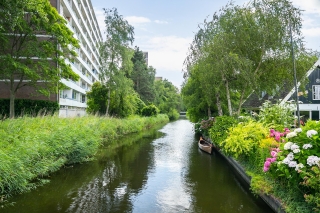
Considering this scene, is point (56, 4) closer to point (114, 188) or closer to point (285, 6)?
point (285, 6)

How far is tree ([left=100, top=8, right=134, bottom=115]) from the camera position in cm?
2882

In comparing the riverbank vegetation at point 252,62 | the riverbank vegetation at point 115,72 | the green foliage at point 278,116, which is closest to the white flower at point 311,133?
the riverbank vegetation at point 252,62

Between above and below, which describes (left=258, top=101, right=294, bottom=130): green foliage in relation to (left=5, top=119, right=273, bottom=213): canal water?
above

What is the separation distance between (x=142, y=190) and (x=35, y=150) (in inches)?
152

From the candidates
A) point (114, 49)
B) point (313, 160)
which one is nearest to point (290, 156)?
point (313, 160)

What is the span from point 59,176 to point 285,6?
15.7 m

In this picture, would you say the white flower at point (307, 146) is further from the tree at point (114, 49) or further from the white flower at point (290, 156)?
the tree at point (114, 49)

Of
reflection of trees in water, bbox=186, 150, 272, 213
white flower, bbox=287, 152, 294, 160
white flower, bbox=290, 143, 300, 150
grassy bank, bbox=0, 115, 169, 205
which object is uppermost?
white flower, bbox=290, 143, 300, 150

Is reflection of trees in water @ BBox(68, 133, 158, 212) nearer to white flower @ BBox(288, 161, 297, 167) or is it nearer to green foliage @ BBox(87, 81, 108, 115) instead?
white flower @ BBox(288, 161, 297, 167)

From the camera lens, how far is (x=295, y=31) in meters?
16.0

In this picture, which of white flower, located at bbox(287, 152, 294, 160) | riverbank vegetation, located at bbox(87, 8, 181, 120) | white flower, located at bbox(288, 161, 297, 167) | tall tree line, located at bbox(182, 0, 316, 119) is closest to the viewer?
white flower, located at bbox(288, 161, 297, 167)

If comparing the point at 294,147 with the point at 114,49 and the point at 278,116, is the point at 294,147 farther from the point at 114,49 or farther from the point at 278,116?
the point at 114,49

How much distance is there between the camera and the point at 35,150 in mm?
8727

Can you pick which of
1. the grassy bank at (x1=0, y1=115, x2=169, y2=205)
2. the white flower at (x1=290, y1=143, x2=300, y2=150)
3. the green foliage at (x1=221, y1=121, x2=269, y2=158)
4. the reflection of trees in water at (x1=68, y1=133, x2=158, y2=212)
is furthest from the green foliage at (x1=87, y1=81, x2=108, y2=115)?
the white flower at (x1=290, y1=143, x2=300, y2=150)
